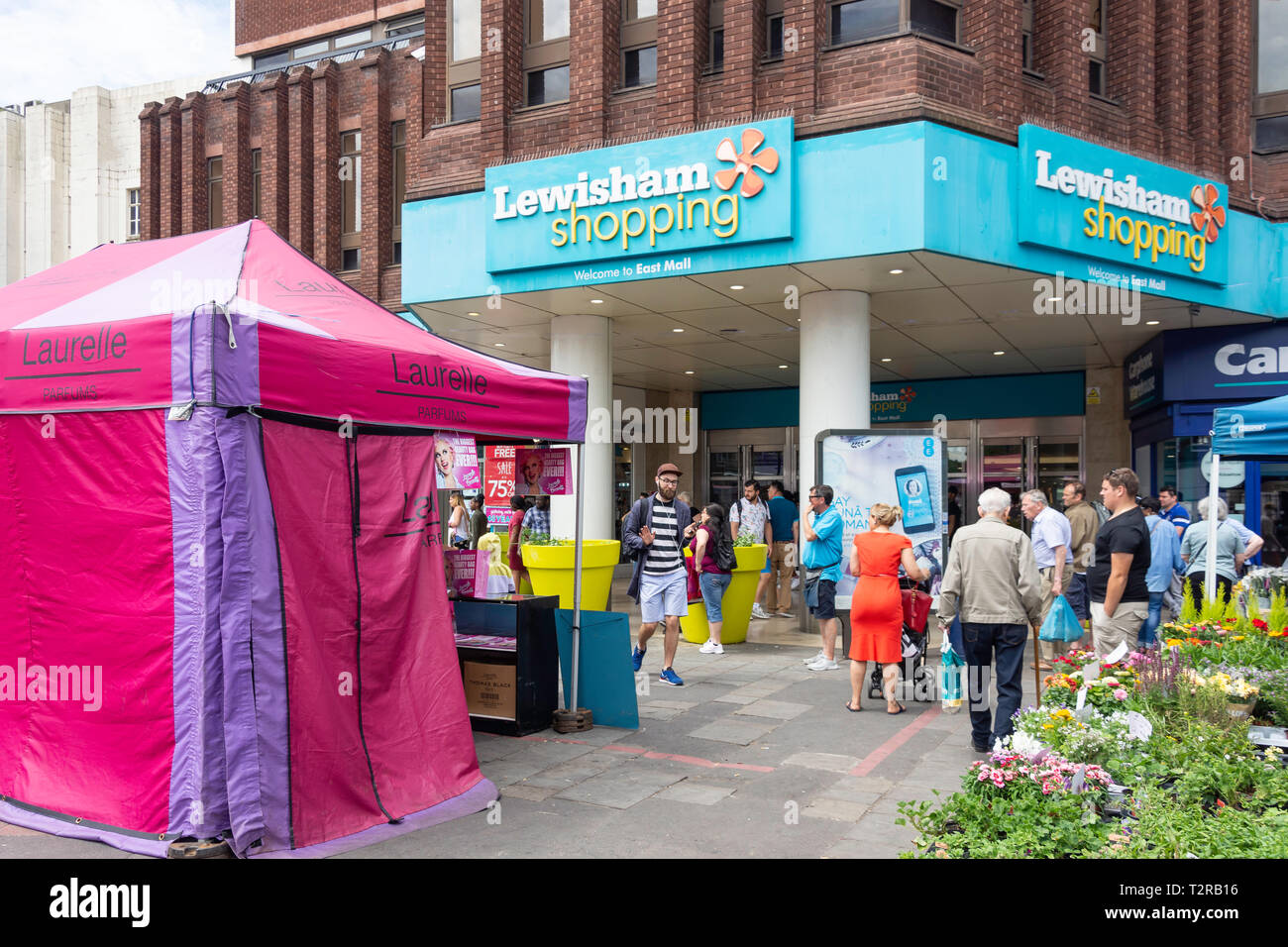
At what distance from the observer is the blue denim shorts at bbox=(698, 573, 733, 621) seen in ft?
35.5

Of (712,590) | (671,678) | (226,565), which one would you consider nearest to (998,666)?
(671,678)

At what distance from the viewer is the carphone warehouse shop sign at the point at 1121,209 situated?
11297 millimetres

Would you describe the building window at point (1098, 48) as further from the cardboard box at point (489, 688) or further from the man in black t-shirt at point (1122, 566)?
the cardboard box at point (489, 688)

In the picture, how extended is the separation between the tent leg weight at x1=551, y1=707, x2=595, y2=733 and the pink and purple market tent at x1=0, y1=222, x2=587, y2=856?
4.71 feet

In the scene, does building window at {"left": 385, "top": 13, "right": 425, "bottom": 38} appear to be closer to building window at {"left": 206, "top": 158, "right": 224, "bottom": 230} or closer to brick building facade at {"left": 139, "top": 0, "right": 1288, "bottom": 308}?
building window at {"left": 206, "top": 158, "right": 224, "bottom": 230}

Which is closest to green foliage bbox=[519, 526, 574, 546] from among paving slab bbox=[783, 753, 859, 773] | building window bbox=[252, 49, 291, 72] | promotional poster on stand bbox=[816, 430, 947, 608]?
promotional poster on stand bbox=[816, 430, 947, 608]

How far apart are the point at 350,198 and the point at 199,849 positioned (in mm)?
18965

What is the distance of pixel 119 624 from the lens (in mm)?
5109

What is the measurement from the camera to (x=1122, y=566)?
23.4 ft
